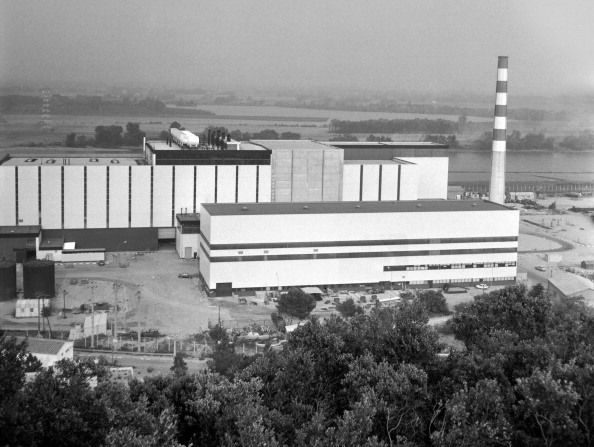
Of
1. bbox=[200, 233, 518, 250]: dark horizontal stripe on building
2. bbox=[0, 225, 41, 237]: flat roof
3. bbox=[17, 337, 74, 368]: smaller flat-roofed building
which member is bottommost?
bbox=[17, 337, 74, 368]: smaller flat-roofed building

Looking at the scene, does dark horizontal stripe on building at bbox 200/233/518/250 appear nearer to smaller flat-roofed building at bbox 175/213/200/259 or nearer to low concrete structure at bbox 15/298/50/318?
smaller flat-roofed building at bbox 175/213/200/259

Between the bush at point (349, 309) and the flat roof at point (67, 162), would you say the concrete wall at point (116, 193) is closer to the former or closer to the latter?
the flat roof at point (67, 162)

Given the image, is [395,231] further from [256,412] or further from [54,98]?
[54,98]

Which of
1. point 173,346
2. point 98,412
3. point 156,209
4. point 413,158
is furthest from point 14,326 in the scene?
point 413,158

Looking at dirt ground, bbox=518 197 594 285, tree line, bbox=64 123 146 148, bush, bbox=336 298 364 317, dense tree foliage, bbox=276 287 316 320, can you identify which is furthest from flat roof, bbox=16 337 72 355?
tree line, bbox=64 123 146 148

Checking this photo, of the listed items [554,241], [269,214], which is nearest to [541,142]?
[554,241]

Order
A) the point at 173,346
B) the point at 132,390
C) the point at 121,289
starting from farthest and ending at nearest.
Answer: the point at 121,289 → the point at 173,346 → the point at 132,390

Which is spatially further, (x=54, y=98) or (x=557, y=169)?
(x=557, y=169)
